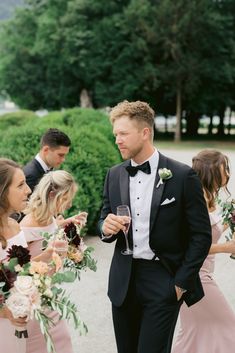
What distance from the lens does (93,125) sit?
1285 cm

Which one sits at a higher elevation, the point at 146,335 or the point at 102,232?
the point at 102,232

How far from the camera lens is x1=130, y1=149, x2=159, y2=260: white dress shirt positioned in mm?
3715

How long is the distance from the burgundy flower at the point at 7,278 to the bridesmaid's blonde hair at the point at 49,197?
1511mm

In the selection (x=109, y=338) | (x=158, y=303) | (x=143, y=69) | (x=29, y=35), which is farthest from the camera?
(x=29, y=35)

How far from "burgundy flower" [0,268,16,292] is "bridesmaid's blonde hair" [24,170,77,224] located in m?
1.51

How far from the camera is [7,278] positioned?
10.2ft

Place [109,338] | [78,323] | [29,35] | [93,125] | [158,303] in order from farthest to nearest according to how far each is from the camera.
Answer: [29,35] < [93,125] < [109,338] < [158,303] < [78,323]

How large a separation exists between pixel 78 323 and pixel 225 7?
38.9 m

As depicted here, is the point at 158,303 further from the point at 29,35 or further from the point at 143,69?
the point at 29,35

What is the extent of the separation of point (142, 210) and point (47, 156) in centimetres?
265

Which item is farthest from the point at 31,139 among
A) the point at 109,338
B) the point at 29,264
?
the point at 29,264

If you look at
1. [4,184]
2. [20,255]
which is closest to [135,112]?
[4,184]

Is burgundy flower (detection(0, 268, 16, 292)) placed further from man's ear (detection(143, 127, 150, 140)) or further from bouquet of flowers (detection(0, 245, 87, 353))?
man's ear (detection(143, 127, 150, 140))

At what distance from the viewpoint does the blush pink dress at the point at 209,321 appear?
15.0ft
